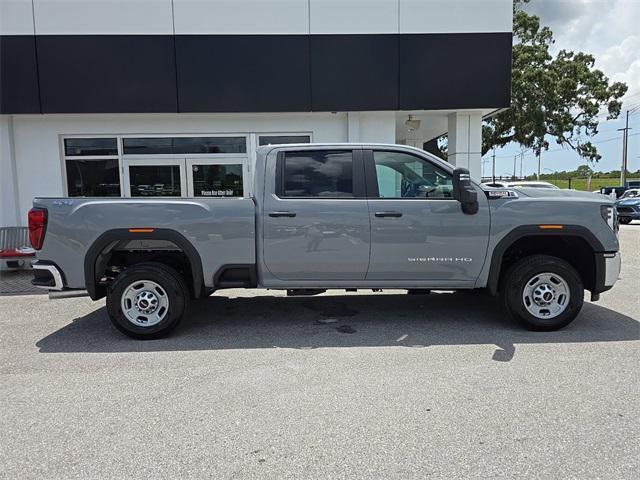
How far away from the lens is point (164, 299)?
5234 mm

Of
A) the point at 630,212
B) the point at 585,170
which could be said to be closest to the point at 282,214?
the point at 630,212

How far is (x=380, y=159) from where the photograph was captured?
5.35 m

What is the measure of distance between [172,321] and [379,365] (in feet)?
7.75

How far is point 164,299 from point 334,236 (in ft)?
6.64

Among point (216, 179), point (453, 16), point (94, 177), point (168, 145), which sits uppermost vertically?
point (453, 16)

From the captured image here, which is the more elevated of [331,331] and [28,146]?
[28,146]

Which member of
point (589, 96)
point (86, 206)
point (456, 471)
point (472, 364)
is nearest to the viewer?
point (456, 471)

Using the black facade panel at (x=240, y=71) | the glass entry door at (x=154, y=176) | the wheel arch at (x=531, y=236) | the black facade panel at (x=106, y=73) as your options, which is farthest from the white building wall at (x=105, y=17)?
the wheel arch at (x=531, y=236)

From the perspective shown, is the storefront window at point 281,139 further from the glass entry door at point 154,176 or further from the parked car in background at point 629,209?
the parked car in background at point 629,209

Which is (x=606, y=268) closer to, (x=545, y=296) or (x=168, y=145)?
(x=545, y=296)

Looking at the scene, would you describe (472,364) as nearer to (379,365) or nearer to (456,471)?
(379,365)

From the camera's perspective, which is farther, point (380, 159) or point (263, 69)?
point (263, 69)

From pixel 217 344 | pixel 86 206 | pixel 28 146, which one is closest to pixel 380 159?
pixel 217 344

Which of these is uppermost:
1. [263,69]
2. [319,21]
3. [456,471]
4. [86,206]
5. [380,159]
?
[319,21]
